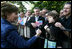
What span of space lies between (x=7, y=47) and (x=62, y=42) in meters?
1.14

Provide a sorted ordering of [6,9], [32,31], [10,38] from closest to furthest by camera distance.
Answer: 1. [10,38]
2. [6,9]
3. [32,31]

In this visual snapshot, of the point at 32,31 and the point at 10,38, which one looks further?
the point at 32,31

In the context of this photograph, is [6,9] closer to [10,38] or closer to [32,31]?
[10,38]

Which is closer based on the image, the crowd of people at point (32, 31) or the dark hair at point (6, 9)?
the crowd of people at point (32, 31)

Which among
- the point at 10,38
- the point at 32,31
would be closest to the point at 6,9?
the point at 10,38

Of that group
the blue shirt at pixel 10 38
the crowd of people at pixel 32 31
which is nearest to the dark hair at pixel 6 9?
the crowd of people at pixel 32 31

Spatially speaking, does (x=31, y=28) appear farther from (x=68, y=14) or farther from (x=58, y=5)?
(x=58, y=5)

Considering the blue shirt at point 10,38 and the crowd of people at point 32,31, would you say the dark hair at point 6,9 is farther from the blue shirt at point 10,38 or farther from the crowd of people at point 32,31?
the blue shirt at point 10,38

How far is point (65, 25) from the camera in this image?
10.7 ft

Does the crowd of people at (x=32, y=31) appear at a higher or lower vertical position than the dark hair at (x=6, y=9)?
lower

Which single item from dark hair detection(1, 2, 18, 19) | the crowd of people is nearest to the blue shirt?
the crowd of people

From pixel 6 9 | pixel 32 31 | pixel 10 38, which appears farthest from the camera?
pixel 32 31

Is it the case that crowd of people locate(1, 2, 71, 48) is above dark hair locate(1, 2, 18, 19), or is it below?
below

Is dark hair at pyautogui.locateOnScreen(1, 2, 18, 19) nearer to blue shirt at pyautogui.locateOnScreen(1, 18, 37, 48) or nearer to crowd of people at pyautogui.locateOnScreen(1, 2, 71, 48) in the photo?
crowd of people at pyautogui.locateOnScreen(1, 2, 71, 48)
